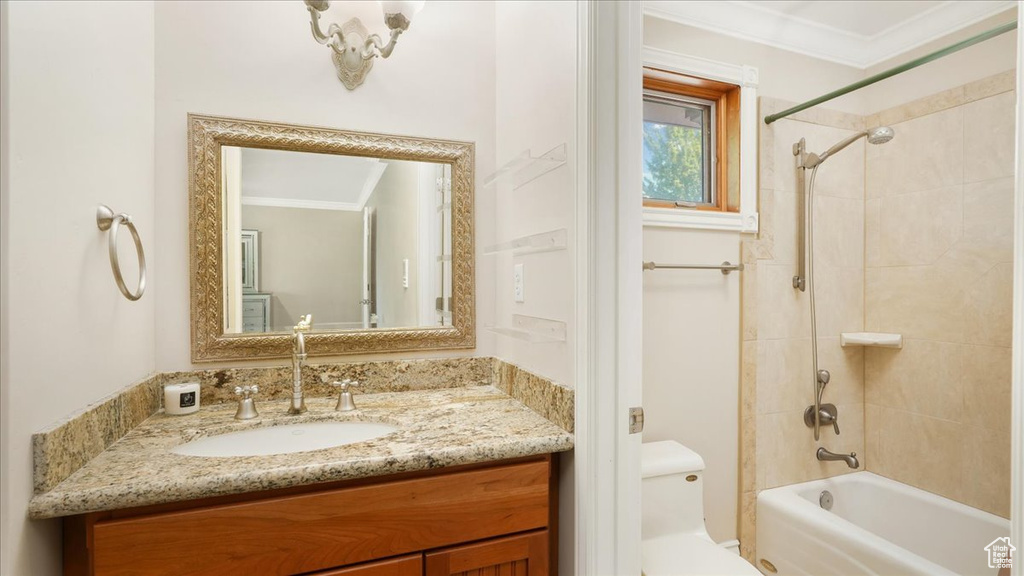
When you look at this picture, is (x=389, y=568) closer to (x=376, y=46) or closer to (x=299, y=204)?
(x=299, y=204)

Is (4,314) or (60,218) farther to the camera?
(60,218)

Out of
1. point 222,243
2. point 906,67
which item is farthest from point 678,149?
point 222,243

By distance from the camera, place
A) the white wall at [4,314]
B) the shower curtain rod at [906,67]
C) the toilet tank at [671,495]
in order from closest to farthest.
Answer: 1. the white wall at [4,314]
2. the shower curtain rod at [906,67]
3. the toilet tank at [671,495]

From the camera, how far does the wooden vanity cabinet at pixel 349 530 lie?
2.87 feet

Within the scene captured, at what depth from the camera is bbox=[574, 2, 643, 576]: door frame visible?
1.08 m

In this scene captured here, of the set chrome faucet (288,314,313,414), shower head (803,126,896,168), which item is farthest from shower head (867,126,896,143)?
chrome faucet (288,314,313,414)

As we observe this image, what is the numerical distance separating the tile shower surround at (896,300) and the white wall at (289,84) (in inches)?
50.6

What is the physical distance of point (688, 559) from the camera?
156 cm

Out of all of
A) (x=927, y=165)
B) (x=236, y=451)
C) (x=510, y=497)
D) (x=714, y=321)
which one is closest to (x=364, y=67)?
(x=236, y=451)

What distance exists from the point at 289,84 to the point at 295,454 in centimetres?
111

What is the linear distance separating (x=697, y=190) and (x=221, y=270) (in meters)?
1.85

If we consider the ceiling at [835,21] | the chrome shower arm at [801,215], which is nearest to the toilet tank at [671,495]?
the chrome shower arm at [801,215]

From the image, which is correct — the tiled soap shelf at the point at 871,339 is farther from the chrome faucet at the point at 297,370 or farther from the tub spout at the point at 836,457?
the chrome faucet at the point at 297,370

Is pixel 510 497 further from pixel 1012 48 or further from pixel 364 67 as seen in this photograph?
pixel 1012 48
